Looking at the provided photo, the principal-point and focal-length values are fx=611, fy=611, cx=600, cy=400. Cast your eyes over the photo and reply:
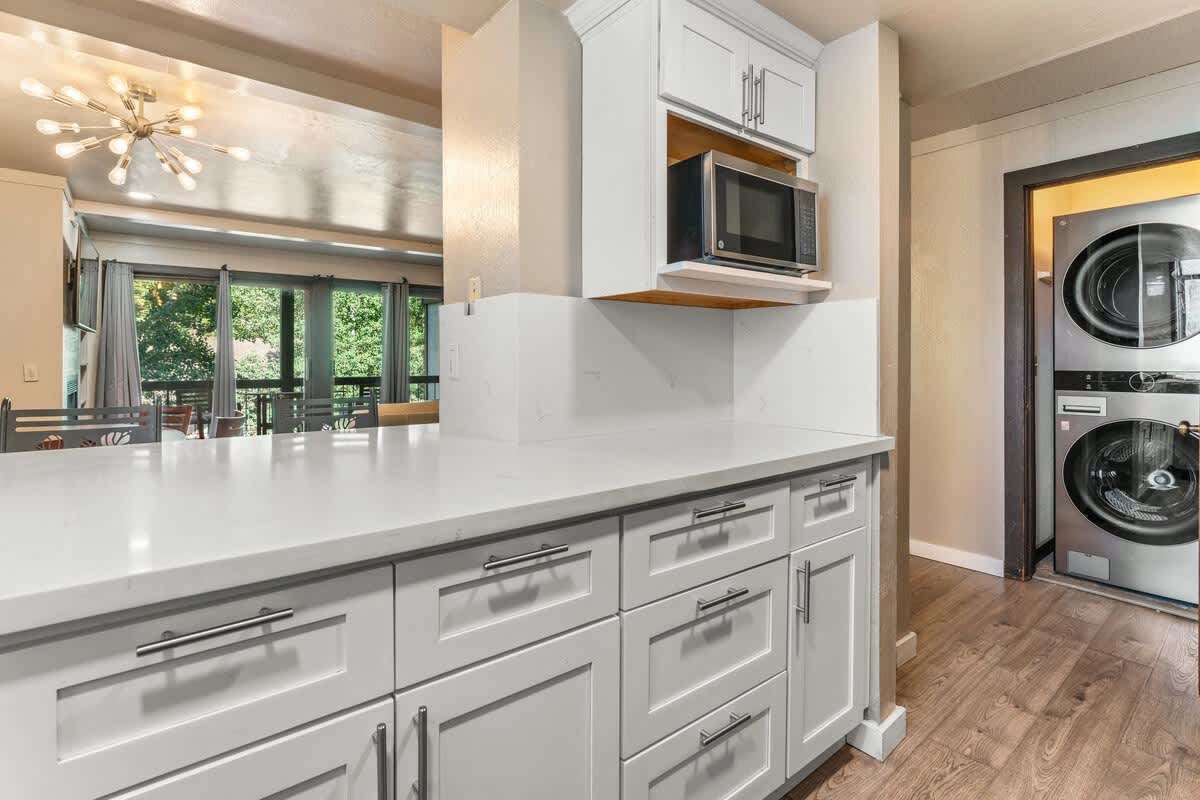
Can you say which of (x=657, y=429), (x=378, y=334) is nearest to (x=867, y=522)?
(x=657, y=429)

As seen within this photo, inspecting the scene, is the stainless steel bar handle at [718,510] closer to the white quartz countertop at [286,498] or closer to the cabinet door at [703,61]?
the white quartz countertop at [286,498]

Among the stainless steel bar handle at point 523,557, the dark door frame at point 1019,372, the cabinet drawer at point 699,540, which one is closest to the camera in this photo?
the stainless steel bar handle at point 523,557

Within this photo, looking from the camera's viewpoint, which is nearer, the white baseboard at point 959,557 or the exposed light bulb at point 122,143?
the exposed light bulb at point 122,143

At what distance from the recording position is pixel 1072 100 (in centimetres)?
281

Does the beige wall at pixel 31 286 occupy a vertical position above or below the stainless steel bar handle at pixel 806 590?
above

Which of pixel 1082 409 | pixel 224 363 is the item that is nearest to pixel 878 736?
pixel 1082 409

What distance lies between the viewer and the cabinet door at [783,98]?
1.79m

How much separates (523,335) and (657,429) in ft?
1.88

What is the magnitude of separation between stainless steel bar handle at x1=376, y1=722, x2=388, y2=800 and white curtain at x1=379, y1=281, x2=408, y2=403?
6673 mm

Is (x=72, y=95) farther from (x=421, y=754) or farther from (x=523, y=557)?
(x=421, y=754)

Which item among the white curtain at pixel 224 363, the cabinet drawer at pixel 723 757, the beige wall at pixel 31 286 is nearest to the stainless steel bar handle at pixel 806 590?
the cabinet drawer at pixel 723 757

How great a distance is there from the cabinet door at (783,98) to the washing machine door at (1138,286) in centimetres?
193

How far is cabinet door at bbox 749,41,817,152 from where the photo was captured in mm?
1787

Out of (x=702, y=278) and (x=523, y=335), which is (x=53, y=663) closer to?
(x=523, y=335)
